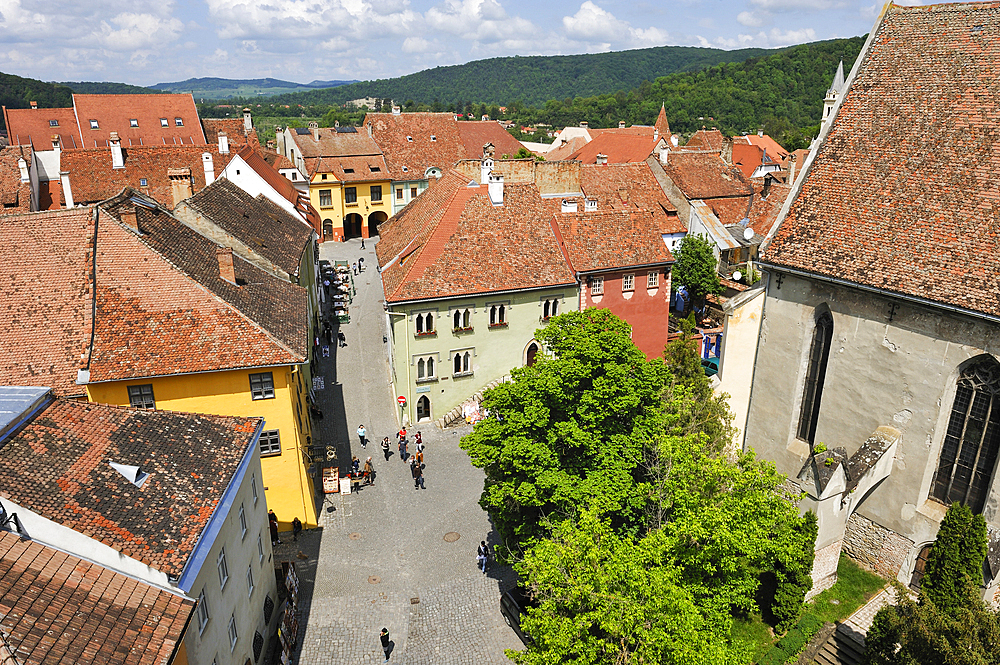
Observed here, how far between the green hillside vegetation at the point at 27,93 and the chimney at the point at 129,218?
588ft

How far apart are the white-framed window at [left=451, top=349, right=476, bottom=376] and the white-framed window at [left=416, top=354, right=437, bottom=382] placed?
109cm

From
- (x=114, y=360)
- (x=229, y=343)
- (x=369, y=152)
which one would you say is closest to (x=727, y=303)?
(x=229, y=343)

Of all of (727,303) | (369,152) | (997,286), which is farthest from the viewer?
(369,152)

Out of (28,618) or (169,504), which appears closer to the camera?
(28,618)

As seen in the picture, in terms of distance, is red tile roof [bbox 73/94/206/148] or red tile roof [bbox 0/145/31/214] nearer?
red tile roof [bbox 0/145/31/214]

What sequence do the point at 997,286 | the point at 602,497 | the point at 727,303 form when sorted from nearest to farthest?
1. the point at 997,286
2. the point at 602,497
3. the point at 727,303

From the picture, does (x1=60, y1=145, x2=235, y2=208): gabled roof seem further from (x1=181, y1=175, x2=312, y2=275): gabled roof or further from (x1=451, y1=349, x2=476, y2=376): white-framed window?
(x1=451, y1=349, x2=476, y2=376): white-framed window

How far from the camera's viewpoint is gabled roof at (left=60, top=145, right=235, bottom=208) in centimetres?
5509

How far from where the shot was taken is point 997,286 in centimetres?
1928

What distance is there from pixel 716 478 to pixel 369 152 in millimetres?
67531

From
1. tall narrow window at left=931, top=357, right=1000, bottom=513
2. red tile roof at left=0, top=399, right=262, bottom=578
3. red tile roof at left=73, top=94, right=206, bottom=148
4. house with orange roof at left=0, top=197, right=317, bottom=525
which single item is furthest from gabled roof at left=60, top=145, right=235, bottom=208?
tall narrow window at left=931, top=357, right=1000, bottom=513

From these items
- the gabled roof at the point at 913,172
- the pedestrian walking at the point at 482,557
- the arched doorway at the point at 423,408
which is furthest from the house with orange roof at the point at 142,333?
Answer: the gabled roof at the point at 913,172

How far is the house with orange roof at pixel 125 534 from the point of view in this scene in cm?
1308

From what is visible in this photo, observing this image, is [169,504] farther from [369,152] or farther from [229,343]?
[369,152]
